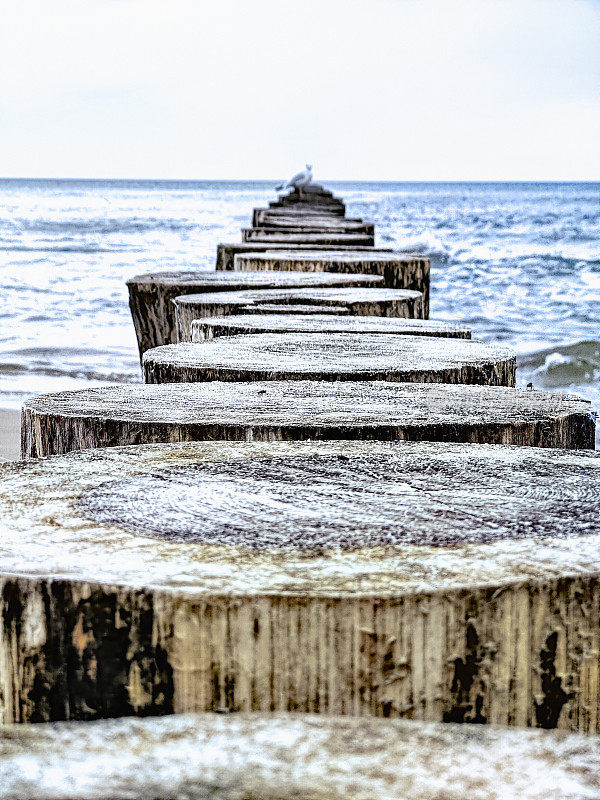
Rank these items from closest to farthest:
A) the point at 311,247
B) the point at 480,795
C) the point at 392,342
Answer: the point at 480,795 < the point at 392,342 < the point at 311,247

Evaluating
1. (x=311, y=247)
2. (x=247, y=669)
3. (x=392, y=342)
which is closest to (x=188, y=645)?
(x=247, y=669)

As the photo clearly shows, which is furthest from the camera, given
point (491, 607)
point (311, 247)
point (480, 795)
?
point (311, 247)

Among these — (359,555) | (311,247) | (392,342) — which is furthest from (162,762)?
(311,247)

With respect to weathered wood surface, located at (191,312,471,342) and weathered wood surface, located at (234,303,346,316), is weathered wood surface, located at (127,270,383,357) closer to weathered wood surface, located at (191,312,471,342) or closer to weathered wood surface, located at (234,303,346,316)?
weathered wood surface, located at (234,303,346,316)

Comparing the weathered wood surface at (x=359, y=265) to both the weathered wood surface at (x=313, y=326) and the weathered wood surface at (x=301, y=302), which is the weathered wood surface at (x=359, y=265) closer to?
the weathered wood surface at (x=301, y=302)

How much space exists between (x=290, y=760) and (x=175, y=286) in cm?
256

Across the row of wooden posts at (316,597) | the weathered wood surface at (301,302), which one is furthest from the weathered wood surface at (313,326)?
the row of wooden posts at (316,597)

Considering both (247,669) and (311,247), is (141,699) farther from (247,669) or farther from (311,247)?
(311,247)

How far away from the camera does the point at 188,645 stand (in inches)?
27.8

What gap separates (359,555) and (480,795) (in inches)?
7.6

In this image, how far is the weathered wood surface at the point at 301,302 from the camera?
2.49 metres

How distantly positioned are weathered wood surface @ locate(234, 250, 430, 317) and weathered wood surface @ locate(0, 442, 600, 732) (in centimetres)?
286

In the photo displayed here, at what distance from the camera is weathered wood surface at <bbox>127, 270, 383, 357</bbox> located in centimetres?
297

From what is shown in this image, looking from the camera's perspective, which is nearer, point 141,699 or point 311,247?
point 141,699
